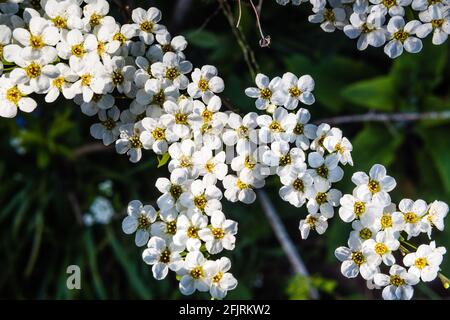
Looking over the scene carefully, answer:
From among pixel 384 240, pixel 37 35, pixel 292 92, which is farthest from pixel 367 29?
pixel 37 35

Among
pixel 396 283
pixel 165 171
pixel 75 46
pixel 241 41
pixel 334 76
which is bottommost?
pixel 165 171

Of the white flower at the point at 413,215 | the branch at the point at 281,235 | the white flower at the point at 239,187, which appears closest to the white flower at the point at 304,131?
the white flower at the point at 239,187

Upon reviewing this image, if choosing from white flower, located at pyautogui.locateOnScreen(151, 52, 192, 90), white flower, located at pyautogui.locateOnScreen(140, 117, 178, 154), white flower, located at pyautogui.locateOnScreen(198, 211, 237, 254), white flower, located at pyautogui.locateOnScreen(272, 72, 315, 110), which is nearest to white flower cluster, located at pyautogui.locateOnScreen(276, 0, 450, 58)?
white flower, located at pyautogui.locateOnScreen(272, 72, 315, 110)

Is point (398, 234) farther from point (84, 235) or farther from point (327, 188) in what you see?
point (84, 235)

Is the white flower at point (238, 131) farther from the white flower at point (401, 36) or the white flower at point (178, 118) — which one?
the white flower at point (401, 36)

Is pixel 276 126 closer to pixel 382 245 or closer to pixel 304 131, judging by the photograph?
pixel 304 131

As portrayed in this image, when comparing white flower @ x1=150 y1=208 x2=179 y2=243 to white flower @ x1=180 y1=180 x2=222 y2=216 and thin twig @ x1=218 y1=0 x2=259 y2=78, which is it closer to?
white flower @ x1=180 y1=180 x2=222 y2=216
